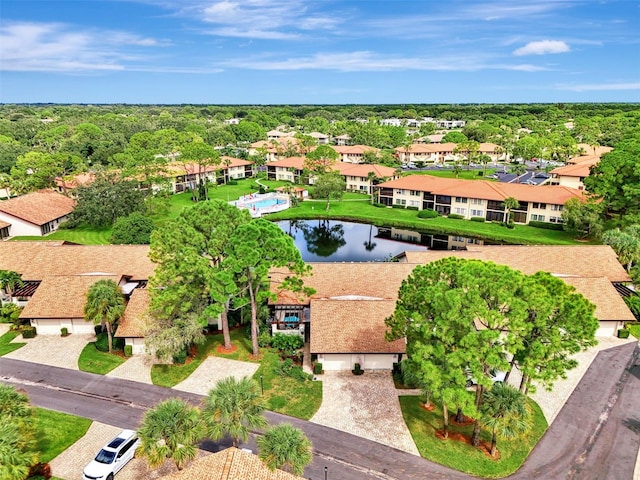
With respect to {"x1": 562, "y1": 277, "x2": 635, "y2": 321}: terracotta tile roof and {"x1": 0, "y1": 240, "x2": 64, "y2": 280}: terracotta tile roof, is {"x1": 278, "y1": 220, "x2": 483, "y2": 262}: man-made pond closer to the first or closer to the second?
{"x1": 562, "y1": 277, "x2": 635, "y2": 321}: terracotta tile roof

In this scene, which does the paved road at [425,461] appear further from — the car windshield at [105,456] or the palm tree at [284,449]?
the car windshield at [105,456]

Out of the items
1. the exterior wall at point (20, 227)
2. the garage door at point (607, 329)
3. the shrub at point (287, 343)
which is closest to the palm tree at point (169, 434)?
the shrub at point (287, 343)

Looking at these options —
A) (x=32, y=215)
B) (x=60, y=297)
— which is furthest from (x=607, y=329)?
(x=32, y=215)

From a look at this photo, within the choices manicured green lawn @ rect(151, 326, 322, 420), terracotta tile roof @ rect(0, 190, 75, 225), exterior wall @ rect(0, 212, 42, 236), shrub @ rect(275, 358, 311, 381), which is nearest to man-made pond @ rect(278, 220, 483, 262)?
manicured green lawn @ rect(151, 326, 322, 420)

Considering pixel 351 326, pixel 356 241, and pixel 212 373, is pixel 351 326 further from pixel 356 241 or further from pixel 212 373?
pixel 356 241

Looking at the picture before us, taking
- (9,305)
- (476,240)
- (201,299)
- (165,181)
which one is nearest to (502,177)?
(476,240)

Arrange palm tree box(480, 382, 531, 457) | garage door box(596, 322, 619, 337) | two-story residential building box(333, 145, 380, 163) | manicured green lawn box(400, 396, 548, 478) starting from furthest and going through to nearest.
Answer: two-story residential building box(333, 145, 380, 163), garage door box(596, 322, 619, 337), manicured green lawn box(400, 396, 548, 478), palm tree box(480, 382, 531, 457)
